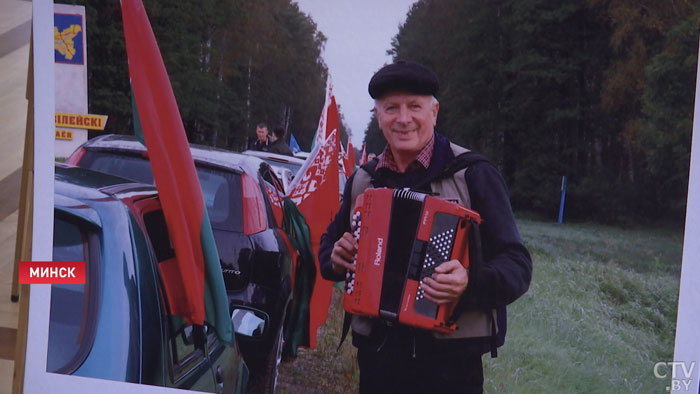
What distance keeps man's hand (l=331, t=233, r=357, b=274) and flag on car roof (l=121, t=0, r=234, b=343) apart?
0.72 meters

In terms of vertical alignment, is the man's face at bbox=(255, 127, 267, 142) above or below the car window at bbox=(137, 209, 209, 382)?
above

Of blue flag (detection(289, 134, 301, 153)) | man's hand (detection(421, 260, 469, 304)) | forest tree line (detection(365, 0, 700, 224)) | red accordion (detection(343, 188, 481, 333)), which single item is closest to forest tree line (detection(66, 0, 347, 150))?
blue flag (detection(289, 134, 301, 153))

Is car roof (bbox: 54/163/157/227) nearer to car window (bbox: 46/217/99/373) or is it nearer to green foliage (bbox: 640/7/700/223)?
car window (bbox: 46/217/99/373)

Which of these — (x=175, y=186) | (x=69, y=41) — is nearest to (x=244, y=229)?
(x=175, y=186)

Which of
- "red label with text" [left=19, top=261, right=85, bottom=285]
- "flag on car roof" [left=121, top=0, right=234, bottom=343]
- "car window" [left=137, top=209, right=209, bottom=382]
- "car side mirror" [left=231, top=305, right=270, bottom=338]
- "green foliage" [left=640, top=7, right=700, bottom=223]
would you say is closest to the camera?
"car window" [left=137, top=209, right=209, bottom=382]

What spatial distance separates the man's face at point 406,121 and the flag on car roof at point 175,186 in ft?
3.45

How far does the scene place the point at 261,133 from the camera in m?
3.17

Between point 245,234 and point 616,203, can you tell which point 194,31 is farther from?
point 616,203

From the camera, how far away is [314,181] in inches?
119

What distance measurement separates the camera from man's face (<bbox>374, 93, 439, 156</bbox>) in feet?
6.77

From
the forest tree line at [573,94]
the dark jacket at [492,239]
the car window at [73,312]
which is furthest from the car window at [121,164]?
the dark jacket at [492,239]

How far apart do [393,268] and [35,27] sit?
237 cm

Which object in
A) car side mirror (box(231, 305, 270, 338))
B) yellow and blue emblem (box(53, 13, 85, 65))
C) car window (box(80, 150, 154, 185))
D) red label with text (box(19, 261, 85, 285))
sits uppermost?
yellow and blue emblem (box(53, 13, 85, 65))

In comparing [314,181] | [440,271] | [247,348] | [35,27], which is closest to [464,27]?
[314,181]
